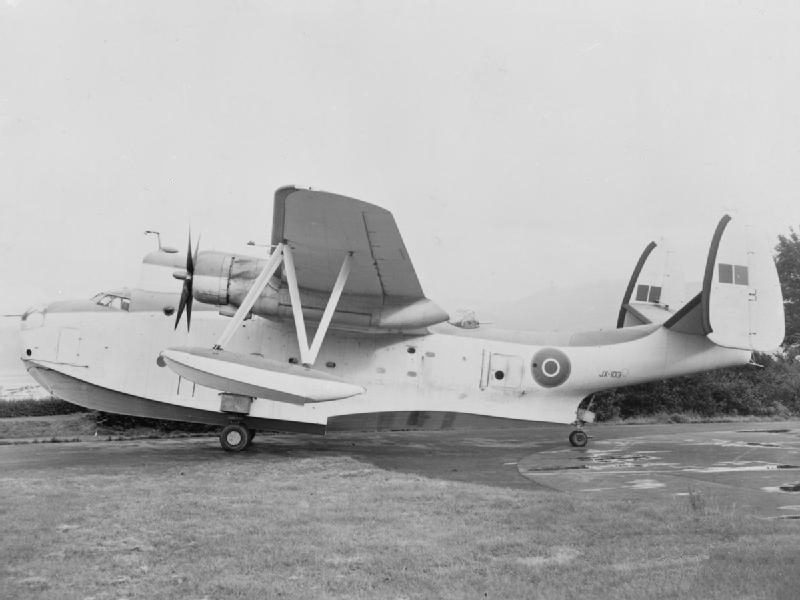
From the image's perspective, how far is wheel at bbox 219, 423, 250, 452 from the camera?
1177cm

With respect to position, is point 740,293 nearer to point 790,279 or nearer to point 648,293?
point 648,293

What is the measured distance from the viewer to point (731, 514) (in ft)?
19.7

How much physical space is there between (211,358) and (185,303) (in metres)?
2.01

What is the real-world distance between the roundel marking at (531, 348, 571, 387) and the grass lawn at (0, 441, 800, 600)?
218 inches

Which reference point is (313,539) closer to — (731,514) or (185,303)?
(731,514)

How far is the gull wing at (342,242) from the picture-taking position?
377 inches

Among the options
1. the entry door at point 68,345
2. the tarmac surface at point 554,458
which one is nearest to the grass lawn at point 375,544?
the tarmac surface at point 554,458

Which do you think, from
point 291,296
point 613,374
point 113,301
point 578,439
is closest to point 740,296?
point 613,374

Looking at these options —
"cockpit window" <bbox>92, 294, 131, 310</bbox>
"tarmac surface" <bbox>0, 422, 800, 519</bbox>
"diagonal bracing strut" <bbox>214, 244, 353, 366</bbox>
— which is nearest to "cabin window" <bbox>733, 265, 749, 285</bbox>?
"tarmac surface" <bbox>0, 422, 800, 519</bbox>

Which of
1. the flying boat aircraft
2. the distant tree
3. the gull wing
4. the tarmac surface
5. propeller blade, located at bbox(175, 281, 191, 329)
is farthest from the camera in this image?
the distant tree

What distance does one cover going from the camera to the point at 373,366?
500 inches

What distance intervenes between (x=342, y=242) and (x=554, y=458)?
16.4ft

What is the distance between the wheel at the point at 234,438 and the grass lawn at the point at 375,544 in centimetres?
379

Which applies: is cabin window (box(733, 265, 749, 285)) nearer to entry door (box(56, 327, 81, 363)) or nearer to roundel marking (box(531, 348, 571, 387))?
roundel marking (box(531, 348, 571, 387))
